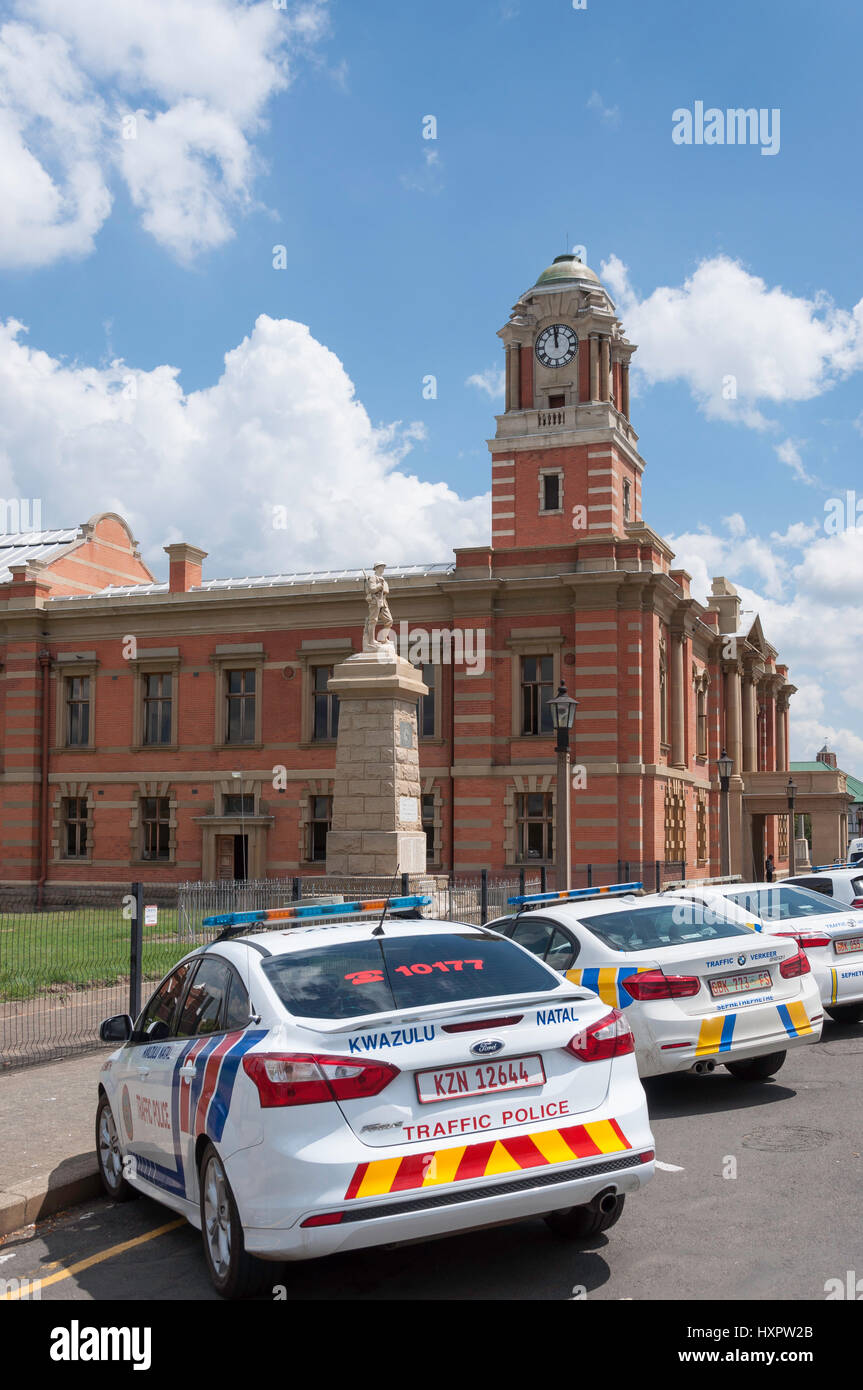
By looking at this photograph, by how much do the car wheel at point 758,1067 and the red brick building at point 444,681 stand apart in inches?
977

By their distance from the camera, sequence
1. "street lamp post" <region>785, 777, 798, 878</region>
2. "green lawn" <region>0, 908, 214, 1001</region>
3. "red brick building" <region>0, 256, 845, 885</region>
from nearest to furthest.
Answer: "green lawn" <region>0, 908, 214, 1001</region>, "red brick building" <region>0, 256, 845, 885</region>, "street lamp post" <region>785, 777, 798, 878</region>

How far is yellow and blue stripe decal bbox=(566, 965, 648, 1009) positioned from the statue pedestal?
12444 millimetres

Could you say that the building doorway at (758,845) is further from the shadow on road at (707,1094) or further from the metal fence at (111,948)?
the shadow on road at (707,1094)

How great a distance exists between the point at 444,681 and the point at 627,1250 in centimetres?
3199

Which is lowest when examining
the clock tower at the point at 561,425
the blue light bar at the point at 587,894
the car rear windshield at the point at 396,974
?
the blue light bar at the point at 587,894

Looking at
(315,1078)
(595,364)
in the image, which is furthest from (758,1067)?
(595,364)

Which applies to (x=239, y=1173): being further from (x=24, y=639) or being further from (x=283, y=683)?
(x=24, y=639)

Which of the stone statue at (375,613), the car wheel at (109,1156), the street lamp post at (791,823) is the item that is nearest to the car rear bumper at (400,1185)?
the car wheel at (109,1156)

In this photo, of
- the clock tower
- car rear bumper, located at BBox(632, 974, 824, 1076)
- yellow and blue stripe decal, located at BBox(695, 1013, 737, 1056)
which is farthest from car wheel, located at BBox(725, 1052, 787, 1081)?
the clock tower

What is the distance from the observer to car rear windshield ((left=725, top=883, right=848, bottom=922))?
11.6 m

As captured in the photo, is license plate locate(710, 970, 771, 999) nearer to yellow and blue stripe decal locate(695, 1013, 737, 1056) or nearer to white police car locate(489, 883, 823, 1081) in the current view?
white police car locate(489, 883, 823, 1081)

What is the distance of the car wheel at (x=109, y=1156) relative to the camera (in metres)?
7.00

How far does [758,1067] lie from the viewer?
32.0 feet

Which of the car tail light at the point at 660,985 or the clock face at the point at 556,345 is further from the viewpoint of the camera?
the clock face at the point at 556,345
